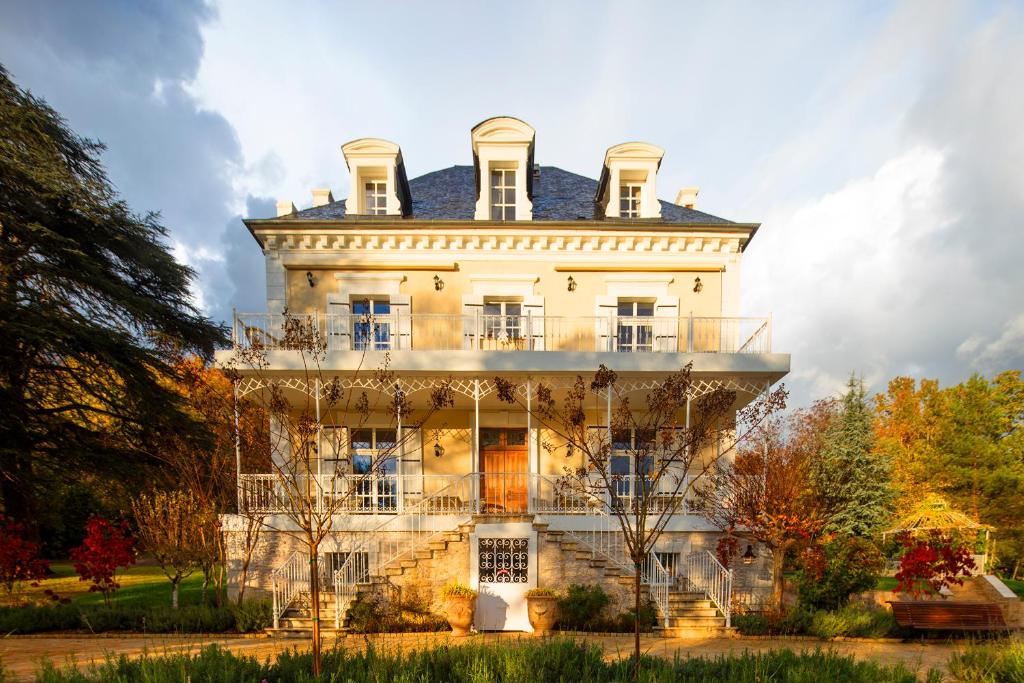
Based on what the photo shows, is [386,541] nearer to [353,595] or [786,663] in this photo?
[353,595]

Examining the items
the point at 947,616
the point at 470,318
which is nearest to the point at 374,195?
the point at 470,318

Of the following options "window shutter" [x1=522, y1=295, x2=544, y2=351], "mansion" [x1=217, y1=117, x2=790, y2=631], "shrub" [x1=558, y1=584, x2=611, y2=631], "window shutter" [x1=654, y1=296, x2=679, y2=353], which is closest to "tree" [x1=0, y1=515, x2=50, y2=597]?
"mansion" [x1=217, y1=117, x2=790, y2=631]

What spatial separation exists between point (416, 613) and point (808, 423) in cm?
1464

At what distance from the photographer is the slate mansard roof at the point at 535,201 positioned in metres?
13.8

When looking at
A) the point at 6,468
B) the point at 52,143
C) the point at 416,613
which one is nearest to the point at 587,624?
the point at 416,613

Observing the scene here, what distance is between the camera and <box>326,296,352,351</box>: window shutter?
12469mm

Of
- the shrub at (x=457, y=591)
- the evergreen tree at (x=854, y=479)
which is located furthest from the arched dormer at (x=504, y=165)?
the evergreen tree at (x=854, y=479)

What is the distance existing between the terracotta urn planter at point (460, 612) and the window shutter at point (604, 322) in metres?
6.80

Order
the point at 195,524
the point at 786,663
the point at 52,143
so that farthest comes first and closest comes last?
the point at 52,143 → the point at 195,524 → the point at 786,663

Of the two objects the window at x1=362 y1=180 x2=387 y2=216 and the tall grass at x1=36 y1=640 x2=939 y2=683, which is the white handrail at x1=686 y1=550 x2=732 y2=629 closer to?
the tall grass at x1=36 y1=640 x2=939 y2=683

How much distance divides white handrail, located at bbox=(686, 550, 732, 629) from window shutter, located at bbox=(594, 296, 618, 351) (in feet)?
17.4

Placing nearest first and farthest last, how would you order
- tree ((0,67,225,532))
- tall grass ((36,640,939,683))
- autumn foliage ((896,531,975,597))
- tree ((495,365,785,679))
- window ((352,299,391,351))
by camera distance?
tall grass ((36,640,939,683))
tree ((495,365,785,679))
autumn foliage ((896,531,975,597))
tree ((0,67,225,532))
window ((352,299,391,351))

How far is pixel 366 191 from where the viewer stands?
46.5 feet

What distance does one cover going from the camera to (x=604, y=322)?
1316 centimetres
